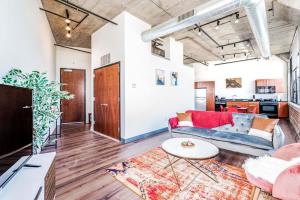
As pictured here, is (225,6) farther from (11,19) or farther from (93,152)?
(93,152)

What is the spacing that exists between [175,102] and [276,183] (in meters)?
4.57

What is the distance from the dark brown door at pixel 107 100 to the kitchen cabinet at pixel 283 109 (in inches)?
307

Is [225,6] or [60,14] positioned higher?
[60,14]

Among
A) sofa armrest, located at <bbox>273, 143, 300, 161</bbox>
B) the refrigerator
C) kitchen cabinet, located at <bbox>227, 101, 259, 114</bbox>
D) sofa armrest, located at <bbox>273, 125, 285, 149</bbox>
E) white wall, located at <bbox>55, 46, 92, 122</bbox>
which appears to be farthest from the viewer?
the refrigerator

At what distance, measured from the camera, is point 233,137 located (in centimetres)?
290

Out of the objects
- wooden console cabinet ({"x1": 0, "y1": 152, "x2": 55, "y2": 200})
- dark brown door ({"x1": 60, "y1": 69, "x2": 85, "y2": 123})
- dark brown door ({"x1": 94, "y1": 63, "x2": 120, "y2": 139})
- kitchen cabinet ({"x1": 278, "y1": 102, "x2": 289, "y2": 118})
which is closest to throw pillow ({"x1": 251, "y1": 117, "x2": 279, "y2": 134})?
dark brown door ({"x1": 94, "y1": 63, "x2": 120, "y2": 139})

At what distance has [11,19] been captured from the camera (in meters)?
2.00

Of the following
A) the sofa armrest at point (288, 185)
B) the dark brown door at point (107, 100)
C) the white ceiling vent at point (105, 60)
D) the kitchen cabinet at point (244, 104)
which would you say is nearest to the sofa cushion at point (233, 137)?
the sofa armrest at point (288, 185)

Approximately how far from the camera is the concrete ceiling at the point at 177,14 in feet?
11.9

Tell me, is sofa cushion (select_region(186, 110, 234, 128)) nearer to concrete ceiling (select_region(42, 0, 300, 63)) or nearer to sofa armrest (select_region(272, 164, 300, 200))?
sofa armrest (select_region(272, 164, 300, 200))

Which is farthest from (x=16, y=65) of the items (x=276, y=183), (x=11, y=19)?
(x=276, y=183)

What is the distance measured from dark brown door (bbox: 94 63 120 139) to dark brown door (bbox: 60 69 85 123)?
212 cm

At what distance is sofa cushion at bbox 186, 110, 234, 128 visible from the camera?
3.61 m

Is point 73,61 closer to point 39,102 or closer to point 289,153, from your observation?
point 39,102
